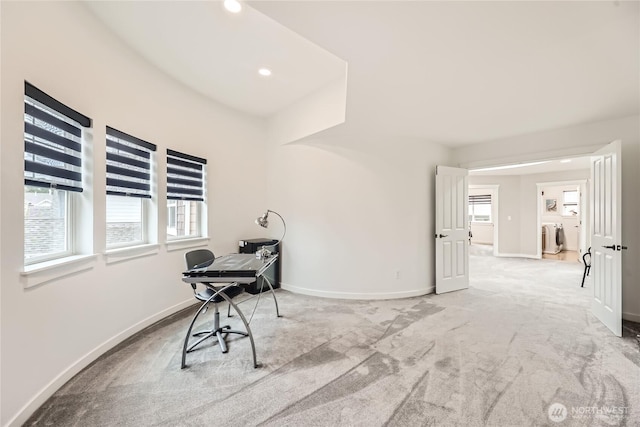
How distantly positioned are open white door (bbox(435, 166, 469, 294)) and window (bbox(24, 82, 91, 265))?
172 inches

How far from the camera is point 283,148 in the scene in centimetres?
435

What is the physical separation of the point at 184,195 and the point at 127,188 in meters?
0.80

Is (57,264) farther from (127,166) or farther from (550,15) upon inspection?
(550,15)

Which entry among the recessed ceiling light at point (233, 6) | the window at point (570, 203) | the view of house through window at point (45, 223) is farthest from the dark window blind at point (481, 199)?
the view of house through window at point (45, 223)

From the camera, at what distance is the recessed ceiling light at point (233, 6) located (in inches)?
78.2

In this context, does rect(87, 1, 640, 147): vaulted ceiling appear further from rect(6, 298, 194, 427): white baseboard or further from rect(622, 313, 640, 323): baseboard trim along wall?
rect(6, 298, 194, 427): white baseboard

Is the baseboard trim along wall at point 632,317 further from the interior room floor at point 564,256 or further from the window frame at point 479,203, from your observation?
the window frame at point 479,203

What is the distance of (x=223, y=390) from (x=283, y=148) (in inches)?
135

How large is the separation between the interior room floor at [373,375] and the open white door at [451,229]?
105 centimetres

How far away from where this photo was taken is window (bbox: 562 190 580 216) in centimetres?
803

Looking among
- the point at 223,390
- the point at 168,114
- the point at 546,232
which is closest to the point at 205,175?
the point at 168,114

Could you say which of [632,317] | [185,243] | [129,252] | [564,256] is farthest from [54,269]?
[564,256]

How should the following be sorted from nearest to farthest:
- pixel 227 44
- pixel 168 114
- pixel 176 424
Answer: pixel 176 424 → pixel 227 44 → pixel 168 114

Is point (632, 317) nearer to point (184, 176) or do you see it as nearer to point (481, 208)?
point (184, 176)
